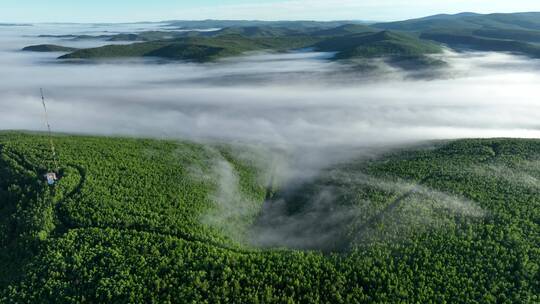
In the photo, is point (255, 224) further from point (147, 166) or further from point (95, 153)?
point (95, 153)

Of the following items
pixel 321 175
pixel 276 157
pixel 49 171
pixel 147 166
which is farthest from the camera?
pixel 276 157

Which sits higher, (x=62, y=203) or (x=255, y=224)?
(x=62, y=203)

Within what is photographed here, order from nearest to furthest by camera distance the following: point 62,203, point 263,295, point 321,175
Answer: point 263,295
point 62,203
point 321,175

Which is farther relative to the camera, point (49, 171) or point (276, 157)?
point (276, 157)

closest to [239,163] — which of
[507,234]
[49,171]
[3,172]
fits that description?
[49,171]

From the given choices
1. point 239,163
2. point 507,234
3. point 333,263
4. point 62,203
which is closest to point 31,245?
point 62,203

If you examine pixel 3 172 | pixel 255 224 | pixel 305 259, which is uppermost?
pixel 3 172
